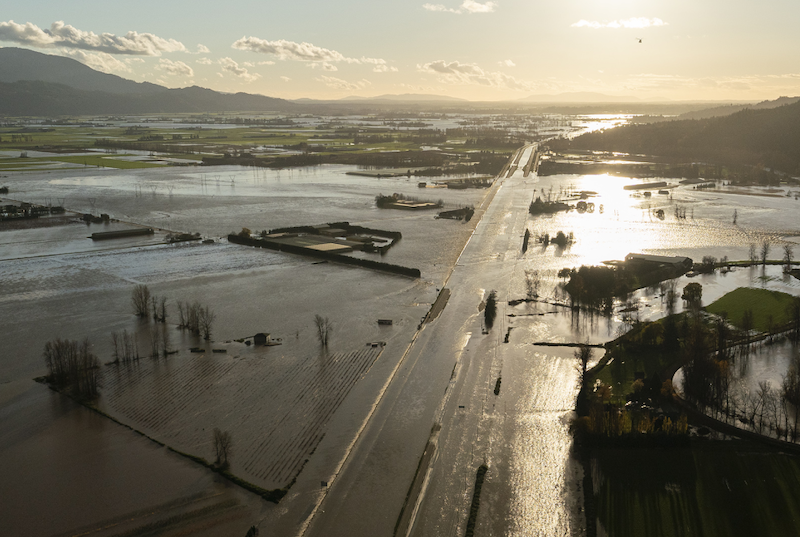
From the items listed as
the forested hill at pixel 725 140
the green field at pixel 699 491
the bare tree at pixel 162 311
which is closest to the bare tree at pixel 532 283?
the green field at pixel 699 491

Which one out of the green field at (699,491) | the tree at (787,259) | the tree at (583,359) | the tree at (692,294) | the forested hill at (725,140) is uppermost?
the forested hill at (725,140)

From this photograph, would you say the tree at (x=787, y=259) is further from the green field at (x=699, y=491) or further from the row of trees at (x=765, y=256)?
the green field at (x=699, y=491)

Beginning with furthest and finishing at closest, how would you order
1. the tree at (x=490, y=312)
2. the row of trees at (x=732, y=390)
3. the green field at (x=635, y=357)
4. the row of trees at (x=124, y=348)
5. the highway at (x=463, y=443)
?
the tree at (x=490, y=312) < the row of trees at (x=124, y=348) < the green field at (x=635, y=357) < the row of trees at (x=732, y=390) < the highway at (x=463, y=443)

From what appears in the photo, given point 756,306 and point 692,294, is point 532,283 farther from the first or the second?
point 756,306

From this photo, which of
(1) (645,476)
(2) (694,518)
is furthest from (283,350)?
(2) (694,518)

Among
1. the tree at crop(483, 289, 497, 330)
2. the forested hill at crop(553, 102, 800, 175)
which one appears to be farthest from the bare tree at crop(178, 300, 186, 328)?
the forested hill at crop(553, 102, 800, 175)

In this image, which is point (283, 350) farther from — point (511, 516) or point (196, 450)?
point (511, 516)
